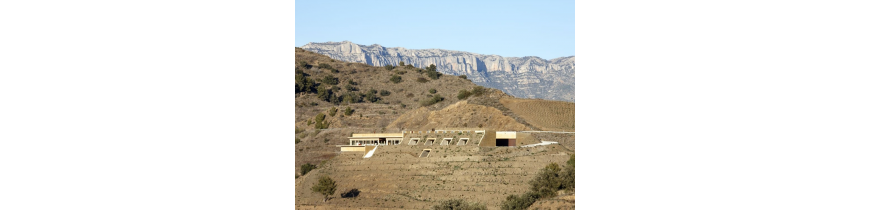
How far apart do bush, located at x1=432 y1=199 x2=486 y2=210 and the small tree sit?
4.53m

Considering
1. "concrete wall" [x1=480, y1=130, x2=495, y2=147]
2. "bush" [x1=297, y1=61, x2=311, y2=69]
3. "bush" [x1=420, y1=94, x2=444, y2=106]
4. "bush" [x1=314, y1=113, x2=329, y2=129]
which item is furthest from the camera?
"bush" [x1=297, y1=61, x2=311, y2=69]

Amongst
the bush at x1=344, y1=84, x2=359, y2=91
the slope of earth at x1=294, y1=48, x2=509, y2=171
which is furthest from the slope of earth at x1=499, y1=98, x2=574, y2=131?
the bush at x1=344, y1=84, x2=359, y2=91

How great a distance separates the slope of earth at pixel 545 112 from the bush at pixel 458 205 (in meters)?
9.47

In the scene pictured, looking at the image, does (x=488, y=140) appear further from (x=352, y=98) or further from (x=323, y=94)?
(x=323, y=94)

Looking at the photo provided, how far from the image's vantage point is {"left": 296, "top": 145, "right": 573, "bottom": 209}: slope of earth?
20.0 m

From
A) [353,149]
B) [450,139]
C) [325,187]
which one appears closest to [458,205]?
[325,187]

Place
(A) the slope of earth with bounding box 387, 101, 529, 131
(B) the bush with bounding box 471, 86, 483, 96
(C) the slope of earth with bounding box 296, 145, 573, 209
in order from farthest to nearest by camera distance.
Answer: (B) the bush with bounding box 471, 86, 483, 96 < (A) the slope of earth with bounding box 387, 101, 529, 131 < (C) the slope of earth with bounding box 296, 145, 573, 209

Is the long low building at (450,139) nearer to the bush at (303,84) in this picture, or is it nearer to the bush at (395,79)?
the bush at (303,84)

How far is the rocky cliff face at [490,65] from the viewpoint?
4009 cm

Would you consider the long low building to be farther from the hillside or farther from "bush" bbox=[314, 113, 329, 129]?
"bush" bbox=[314, 113, 329, 129]

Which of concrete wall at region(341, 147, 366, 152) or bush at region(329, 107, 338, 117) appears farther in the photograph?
bush at region(329, 107, 338, 117)

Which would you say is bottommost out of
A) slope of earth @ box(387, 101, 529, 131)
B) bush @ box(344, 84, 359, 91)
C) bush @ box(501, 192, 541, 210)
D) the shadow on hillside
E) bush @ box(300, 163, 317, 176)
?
the shadow on hillside
